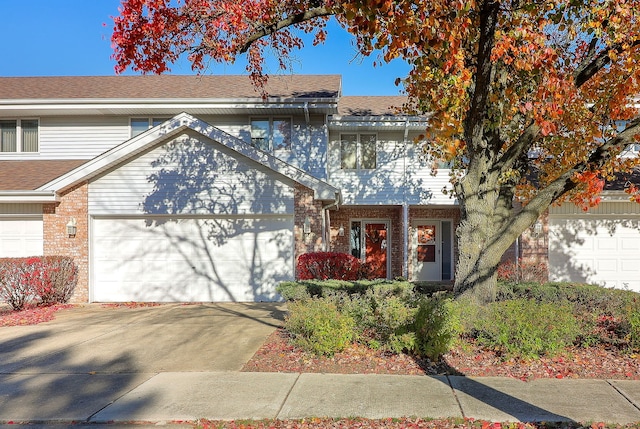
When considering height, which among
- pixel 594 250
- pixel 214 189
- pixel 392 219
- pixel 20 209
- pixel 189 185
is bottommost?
pixel 594 250

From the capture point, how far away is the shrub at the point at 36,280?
10.8 metres

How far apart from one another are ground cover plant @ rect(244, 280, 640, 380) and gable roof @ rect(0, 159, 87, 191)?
895 cm

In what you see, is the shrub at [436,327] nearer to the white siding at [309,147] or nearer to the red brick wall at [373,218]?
the white siding at [309,147]

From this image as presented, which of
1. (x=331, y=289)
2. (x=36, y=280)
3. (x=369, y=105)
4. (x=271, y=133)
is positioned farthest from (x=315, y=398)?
(x=369, y=105)

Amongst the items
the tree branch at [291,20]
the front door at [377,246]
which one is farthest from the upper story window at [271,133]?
the tree branch at [291,20]

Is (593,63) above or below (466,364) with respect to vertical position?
above

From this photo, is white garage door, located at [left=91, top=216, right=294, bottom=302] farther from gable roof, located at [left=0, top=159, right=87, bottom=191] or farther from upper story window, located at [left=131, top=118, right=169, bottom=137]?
upper story window, located at [left=131, top=118, right=169, bottom=137]

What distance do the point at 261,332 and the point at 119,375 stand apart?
2.80 meters

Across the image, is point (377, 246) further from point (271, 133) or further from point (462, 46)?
point (462, 46)

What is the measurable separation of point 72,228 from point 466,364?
10352mm

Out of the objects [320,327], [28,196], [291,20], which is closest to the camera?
[320,327]

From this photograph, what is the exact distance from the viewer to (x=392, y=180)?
15.1 m

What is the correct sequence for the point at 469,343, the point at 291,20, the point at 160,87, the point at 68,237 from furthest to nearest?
1. the point at 160,87
2. the point at 68,237
3. the point at 291,20
4. the point at 469,343

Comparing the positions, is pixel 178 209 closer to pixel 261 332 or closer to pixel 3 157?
pixel 261 332
